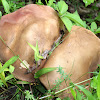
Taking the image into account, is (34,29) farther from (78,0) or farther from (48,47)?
(78,0)

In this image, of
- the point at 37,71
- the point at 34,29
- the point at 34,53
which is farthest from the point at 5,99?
the point at 34,29

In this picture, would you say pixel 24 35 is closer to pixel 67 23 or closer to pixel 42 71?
pixel 42 71

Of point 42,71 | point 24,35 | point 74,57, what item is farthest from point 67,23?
point 42,71

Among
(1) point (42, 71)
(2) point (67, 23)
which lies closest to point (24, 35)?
(1) point (42, 71)

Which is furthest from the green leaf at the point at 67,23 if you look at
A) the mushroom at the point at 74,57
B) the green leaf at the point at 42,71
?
the green leaf at the point at 42,71

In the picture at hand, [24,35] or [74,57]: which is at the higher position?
[24,35]

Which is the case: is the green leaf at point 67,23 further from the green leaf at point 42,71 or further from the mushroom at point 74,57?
the green leaf at point 42,71

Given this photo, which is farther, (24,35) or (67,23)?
(67,23)

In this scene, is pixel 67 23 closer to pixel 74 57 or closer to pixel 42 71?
pixel 74 57
